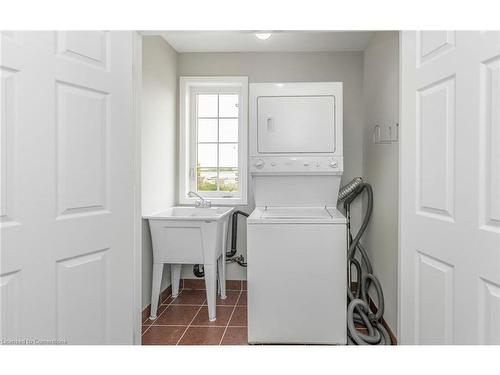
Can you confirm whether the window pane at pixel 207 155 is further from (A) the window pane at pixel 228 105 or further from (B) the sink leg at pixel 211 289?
(B) the sink leg at pixel 211 289

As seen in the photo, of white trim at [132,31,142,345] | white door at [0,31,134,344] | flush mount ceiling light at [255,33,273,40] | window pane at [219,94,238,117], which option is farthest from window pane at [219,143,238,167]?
white door at [0,31,134,344]

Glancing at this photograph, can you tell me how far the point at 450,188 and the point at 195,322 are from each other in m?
2.14

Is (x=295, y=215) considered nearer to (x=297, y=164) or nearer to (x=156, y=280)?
(x=297, y=164)

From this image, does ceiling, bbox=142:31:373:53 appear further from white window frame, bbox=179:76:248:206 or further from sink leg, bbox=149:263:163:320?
sink leg, bbox=149:263:163:320

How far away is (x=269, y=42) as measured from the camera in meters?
3.26

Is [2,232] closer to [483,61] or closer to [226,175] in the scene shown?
[483,61]

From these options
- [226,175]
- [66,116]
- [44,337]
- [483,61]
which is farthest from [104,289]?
[226,175]

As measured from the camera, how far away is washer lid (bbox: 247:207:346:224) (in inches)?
92.3

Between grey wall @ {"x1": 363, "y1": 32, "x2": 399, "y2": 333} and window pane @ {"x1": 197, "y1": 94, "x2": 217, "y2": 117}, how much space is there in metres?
1.54

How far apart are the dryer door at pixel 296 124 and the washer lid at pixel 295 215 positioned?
0.49m

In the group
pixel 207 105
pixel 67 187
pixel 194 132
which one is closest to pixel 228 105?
pixel 207 105

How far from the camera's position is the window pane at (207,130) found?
146 inches

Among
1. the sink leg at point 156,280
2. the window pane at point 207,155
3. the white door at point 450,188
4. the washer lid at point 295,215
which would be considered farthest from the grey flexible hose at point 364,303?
the sink leg at point 156,280

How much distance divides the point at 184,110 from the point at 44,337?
2.67 m
